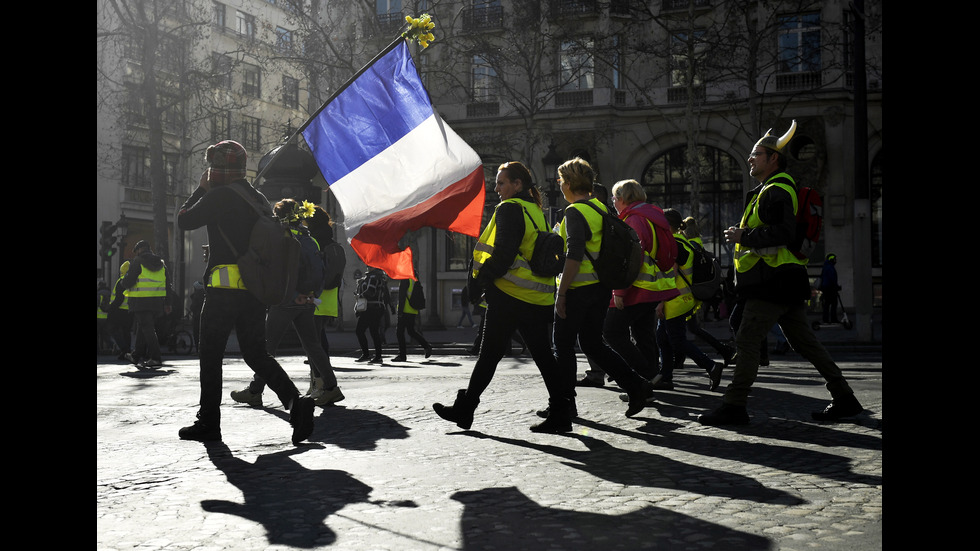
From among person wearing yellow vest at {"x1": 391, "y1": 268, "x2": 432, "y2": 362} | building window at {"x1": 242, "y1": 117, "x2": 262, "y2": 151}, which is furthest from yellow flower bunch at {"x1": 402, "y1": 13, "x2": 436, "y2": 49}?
building window at {"x1": 242, "y1": 117, "x2": 262, "y2": 151}

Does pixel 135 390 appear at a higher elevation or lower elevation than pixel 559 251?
lower

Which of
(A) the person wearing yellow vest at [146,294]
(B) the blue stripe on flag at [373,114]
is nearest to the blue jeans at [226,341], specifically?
(B) the blue stripe on flag at [373,114]

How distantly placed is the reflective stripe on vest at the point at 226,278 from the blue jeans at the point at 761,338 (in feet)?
10.5

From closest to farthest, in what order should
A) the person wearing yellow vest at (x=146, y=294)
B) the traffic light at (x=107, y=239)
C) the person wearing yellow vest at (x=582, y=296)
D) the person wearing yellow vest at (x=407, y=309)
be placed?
the person wearing yellow vest at (x=582, y=296), the person wearing yellow vest at (x=146, y=294), the person wearing yellow vest at (x=407, y=309), the traffic light at (x=107, y=239)

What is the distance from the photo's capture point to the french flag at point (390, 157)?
703cm

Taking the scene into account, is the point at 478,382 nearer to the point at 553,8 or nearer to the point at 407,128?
the point at 407,128

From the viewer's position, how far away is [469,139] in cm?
3312

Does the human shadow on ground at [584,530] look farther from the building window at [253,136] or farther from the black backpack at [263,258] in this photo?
the building window at [253,136]

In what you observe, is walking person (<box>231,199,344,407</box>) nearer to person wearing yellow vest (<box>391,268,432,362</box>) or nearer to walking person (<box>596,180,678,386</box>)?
walking person (<box>596,180,678,386</box>)

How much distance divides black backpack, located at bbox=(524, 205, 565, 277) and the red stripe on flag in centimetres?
47

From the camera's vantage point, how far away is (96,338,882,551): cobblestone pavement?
3867mm
